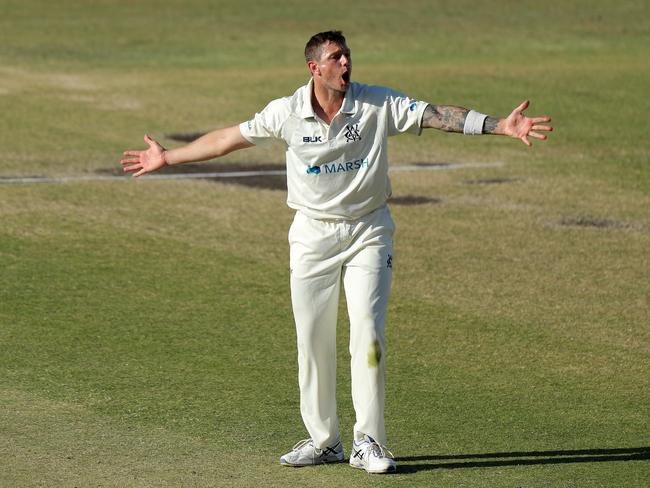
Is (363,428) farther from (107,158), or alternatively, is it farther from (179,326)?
(107,158)

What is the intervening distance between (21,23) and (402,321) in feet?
66.1

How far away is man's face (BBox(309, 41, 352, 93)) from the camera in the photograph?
7.62 m

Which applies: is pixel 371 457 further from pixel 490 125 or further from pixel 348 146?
pixel 490 125

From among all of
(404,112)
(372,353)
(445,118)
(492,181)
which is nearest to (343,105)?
(404,112)

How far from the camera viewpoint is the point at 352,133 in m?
7.70

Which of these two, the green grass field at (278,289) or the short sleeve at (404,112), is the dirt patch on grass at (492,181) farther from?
the short sleeve at (404,112)

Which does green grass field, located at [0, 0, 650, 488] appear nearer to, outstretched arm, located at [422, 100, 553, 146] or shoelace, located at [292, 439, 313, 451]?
shoelace, located at [292, 439, 313, 451]

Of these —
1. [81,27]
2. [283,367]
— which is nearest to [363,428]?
[283,367]

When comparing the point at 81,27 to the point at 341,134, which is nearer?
the point at 341,134

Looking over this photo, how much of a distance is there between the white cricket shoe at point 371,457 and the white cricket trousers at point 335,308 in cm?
5

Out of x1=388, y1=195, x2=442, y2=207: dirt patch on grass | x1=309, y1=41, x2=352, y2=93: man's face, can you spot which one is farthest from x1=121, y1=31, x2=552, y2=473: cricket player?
x1=388, y1=195, x2=442, y2=207: dirt patch on grass

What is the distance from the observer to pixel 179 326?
1099cm

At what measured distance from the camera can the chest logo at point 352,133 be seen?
7.70 m

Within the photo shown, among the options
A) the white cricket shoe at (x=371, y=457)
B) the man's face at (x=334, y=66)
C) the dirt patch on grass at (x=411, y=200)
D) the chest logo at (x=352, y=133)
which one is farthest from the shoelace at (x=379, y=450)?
the dirt patch on grass at (x=411, y=200)
